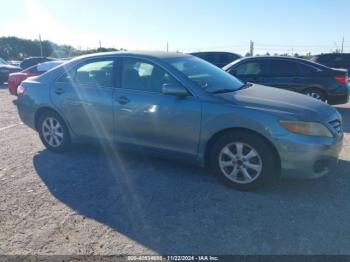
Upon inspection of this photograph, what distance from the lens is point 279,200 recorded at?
355 centimetres

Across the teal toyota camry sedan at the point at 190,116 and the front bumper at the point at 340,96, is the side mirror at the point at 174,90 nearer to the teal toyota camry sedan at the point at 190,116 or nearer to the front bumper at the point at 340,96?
the teal toyota camry sedan at the point at 190,116

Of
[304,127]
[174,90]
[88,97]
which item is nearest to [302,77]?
[304,127]

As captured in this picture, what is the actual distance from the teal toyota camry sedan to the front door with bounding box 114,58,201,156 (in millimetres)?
13

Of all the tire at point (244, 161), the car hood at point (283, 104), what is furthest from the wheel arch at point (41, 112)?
the car hood at point (283, 104)

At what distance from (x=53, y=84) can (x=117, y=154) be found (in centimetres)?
146

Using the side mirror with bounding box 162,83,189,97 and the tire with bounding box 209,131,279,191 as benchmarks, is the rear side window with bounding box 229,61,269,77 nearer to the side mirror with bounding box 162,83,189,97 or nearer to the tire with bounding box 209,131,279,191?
the side mirror with bounding box 162,83,189,97

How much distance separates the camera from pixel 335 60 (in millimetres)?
17297

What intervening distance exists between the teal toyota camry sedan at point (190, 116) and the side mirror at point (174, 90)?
1cm

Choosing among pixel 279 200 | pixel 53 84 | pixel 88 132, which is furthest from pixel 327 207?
pixel 53 84

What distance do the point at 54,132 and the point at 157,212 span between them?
266 centimetres

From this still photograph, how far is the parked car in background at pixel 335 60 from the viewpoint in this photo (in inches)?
679

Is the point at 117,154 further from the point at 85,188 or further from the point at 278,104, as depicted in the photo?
the point at 278,104

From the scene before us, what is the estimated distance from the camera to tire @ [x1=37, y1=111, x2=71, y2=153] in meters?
5.05

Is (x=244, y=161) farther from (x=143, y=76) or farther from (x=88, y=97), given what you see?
(x=88, y=97)
